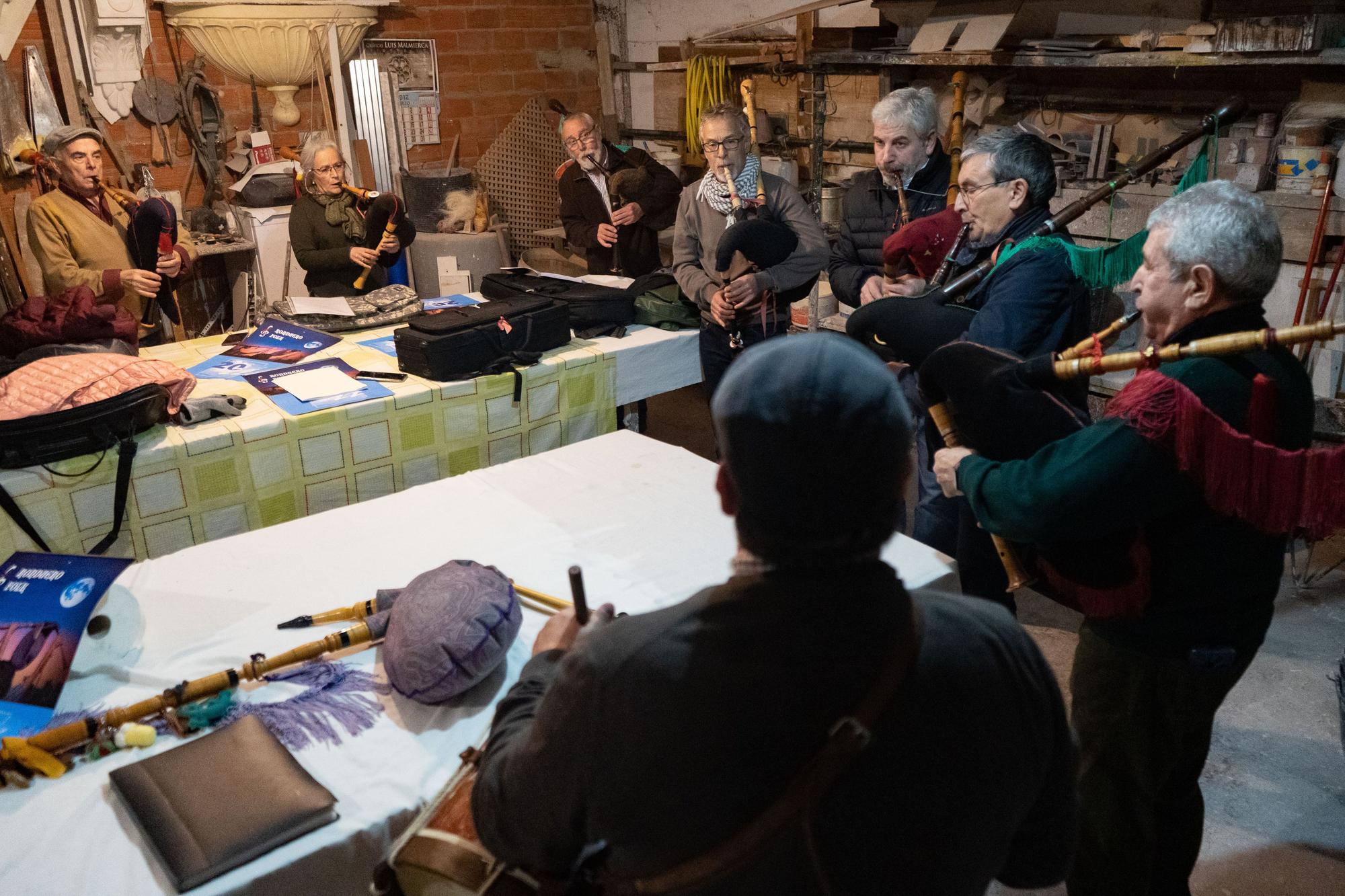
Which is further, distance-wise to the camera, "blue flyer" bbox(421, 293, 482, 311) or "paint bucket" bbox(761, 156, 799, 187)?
"paint bucket" bbox(761, 156, 799, 187)

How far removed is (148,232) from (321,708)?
2.60 meters

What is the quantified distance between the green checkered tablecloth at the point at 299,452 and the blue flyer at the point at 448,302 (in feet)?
1.41

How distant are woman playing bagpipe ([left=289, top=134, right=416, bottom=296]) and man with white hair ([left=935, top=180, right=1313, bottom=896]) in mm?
2745

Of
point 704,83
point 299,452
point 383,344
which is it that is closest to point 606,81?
point 704,83

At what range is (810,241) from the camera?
3270 millimetres

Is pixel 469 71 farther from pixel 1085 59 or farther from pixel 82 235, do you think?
pixel 1085 59

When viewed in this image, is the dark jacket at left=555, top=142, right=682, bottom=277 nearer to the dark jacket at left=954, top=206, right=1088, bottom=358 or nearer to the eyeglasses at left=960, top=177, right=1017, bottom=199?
the eyeglasses at left=960, top=177, right=1017, bottom=199

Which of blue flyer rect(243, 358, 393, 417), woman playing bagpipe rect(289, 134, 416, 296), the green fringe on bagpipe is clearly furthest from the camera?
woman playing bagpipe rect(289, 134, 416, 296)

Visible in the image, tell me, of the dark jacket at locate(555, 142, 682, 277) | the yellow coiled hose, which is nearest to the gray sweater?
the dark jacket at locate(555, 142, 682, 277)

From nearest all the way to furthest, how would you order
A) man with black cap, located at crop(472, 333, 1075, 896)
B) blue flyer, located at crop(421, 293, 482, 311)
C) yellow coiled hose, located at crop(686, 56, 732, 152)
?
1. man with black cap, located at crop(472, 333, 1075, 896)
2. blue flyer, located at crop(421, 293, 482, 311)
3. yellow coiled hose, located at crop(686, 56, 732, 152)

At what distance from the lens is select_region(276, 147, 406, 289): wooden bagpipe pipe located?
3771mm

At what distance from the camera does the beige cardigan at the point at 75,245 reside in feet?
10.8

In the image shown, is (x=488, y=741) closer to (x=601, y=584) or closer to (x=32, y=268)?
(x=601, y=584)

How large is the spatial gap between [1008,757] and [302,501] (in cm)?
217
